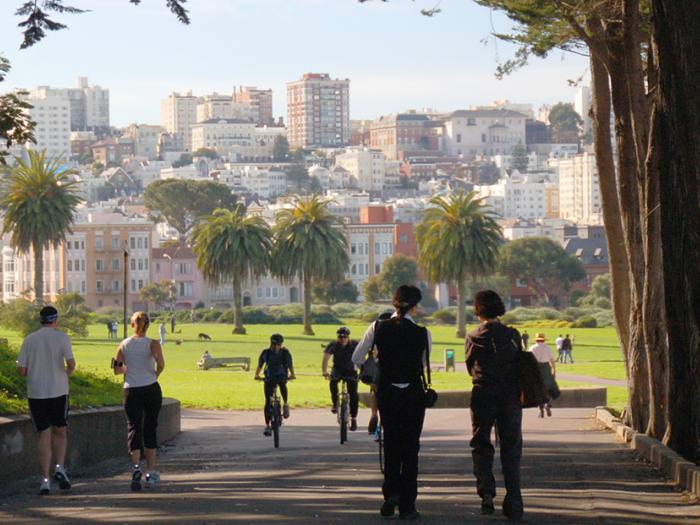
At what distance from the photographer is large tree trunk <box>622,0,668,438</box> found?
20547mm

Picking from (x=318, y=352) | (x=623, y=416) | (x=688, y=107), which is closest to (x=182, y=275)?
(x=318, y=352)

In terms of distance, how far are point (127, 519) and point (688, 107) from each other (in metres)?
5.07

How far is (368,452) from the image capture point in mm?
19688

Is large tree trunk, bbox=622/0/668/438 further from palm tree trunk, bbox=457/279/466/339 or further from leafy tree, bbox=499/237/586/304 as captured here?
leafy tree, bbox=499/237/586/304

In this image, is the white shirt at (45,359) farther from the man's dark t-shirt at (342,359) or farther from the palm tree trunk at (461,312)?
the palm tree trunk at (461,312)

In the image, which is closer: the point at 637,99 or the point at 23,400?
the point at 23,400

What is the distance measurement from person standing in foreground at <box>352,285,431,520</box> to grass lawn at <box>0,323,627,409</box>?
735 cm

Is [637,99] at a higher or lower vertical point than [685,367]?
higher

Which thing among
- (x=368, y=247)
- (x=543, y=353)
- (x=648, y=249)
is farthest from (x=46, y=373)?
(x=368, y=247)

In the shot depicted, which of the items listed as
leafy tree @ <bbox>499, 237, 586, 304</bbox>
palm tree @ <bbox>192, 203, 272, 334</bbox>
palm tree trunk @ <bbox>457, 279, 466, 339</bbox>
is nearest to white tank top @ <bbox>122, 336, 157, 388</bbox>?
palm tree trunk @ <bbox>457, 279, 466, 339</bbox>

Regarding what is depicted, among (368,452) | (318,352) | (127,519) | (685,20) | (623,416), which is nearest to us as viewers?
(127,519)

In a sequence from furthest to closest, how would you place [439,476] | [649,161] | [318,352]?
[318,352], [649,161], [439,476]

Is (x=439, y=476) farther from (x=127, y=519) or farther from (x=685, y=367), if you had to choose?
(x=127, y=519)

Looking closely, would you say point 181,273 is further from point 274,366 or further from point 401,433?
point 401,433
